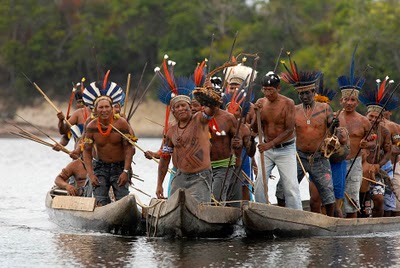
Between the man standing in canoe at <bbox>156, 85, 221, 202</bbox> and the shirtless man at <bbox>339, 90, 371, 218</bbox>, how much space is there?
9.40 ft

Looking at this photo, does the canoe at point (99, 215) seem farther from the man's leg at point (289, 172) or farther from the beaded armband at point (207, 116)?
the man's leg at point (289, 172)

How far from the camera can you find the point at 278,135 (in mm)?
17266

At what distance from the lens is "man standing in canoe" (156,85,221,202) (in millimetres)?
16781

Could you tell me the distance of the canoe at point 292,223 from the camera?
16891 millimetres

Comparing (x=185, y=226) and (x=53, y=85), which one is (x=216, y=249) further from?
(x=53, y=85)

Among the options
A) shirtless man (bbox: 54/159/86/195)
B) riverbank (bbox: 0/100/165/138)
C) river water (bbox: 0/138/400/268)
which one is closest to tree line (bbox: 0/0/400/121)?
riverbank (bbox: 0/100/165/138)

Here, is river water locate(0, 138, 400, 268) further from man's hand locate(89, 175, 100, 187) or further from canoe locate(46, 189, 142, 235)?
man's hand locate(89, 175, 100, 187)

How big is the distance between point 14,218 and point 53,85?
49947mm

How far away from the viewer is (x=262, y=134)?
56.9 feet

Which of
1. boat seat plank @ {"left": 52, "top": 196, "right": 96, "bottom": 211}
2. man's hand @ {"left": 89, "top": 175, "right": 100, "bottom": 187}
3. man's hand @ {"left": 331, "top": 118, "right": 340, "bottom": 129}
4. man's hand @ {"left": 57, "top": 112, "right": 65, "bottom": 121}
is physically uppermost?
man's hand @ {"left": 57, "top": 112, "right": 65, "bottom": 121}

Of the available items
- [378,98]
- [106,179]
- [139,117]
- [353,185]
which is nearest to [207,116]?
[106,179]

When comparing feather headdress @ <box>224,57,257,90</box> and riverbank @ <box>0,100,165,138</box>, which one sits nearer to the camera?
feather headdress @ <box>224,57,257,90</box>

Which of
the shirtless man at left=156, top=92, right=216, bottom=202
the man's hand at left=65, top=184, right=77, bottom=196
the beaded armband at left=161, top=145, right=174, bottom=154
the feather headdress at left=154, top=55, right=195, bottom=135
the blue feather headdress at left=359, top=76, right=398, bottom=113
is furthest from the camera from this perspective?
the man's hand at left=65, top=184, right=77, bottom=196

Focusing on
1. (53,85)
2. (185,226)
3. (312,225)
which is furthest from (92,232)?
(53,85)
